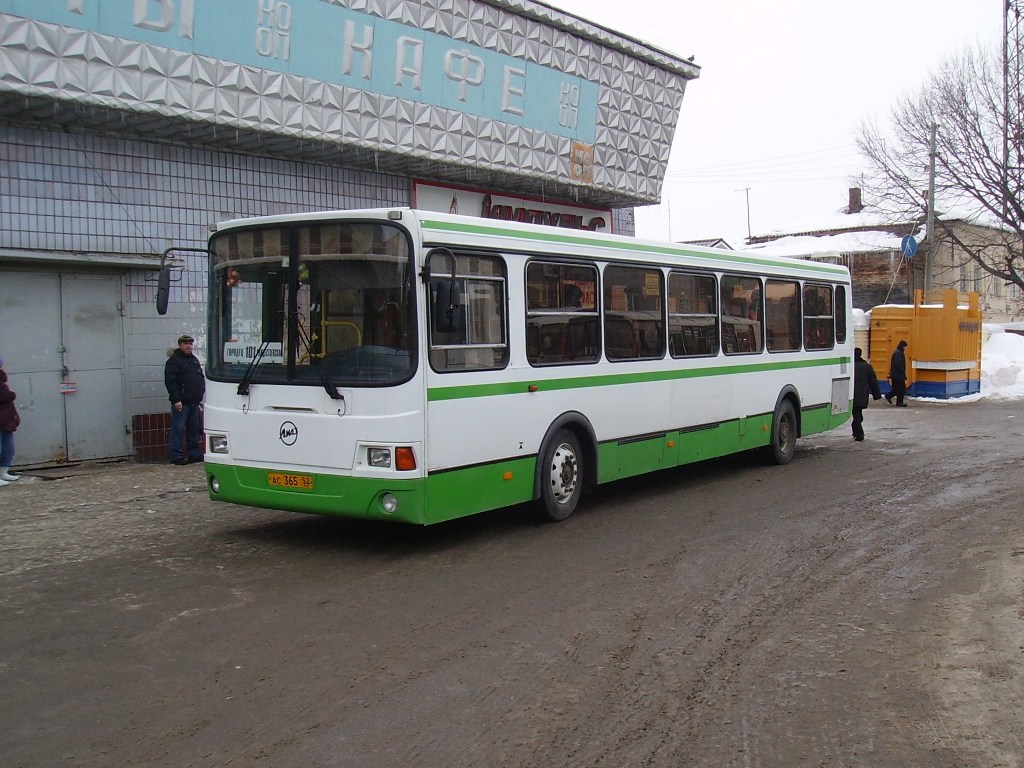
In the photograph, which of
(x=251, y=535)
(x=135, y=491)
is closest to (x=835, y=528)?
(x=251, y=535)

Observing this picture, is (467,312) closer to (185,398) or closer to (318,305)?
(318,305)

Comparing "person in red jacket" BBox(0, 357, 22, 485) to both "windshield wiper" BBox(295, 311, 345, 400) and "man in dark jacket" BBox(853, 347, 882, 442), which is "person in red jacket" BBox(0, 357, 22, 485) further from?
"man in dark jacket" BBox(853, 347, 882, 442)

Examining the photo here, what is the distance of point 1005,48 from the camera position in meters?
32.1

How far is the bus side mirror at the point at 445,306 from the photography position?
25.5 feet

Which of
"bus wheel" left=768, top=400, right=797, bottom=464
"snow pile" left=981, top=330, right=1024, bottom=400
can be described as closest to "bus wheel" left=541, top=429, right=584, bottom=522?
"bus wheel" left=768, top=400, right=797, bottom=464

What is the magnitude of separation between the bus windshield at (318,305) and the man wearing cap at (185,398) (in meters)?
5.07

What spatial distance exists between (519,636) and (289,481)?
9.51 feet

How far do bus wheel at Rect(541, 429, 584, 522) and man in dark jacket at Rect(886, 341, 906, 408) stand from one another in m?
16.3

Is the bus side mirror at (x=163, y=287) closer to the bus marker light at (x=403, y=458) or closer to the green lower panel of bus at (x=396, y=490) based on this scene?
the green lower panel of bus at (x=396, y=490)

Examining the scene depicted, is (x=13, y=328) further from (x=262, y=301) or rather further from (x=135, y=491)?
(x=262, y=301)

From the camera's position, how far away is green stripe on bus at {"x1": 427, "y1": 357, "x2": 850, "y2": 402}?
8.20m

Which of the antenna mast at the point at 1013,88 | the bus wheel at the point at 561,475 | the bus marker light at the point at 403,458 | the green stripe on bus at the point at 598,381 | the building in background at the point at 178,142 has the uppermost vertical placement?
the antenna mast at the point at 1013,88

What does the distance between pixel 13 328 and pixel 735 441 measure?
30.4 feet

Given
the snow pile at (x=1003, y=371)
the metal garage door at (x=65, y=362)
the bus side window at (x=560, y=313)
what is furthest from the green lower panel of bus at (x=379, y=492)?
the snow pile at (x=1003, y=371)
